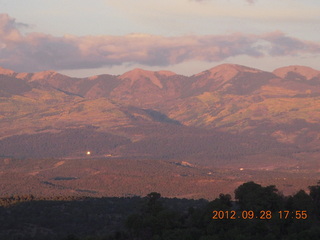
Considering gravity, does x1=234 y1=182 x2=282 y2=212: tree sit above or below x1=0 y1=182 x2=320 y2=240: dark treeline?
above

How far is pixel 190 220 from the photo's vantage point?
10325cm

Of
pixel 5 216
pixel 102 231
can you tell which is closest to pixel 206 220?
pixel 102 231

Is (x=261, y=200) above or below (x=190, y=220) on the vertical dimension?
above

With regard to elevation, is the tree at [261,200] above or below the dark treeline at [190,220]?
above

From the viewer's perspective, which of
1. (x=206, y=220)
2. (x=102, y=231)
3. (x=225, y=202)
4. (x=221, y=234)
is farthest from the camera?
(x=102, y=231)

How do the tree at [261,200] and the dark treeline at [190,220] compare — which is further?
the tree at [261,200]

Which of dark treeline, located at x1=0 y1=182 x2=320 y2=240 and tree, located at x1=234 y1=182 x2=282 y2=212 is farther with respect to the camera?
tree, located at x1=234 y1=182 x2=282 y2=212

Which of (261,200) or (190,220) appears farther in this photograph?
(261,200)

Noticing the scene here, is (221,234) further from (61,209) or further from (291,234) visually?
(61,209)

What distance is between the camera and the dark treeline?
92.1m

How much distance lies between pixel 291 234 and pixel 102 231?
42.2 meters

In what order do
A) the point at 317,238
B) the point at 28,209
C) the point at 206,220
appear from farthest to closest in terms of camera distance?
the point at 28,209 → the point at 206,220 → the point at 317,238

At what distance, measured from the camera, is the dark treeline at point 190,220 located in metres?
92.1

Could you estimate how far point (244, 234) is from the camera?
8975 centimetres
